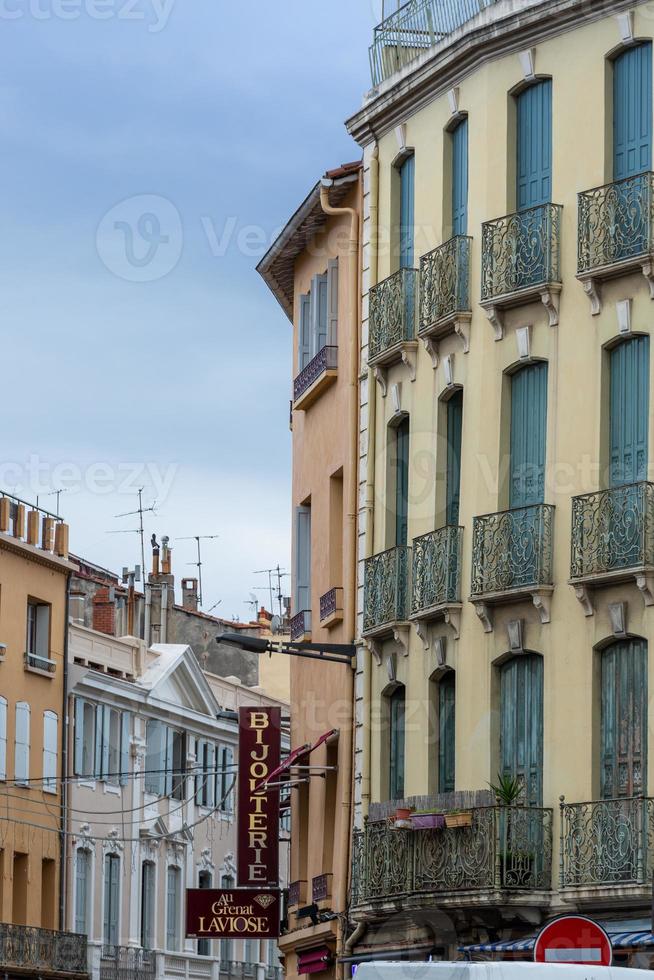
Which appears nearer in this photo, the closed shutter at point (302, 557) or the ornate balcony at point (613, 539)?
the ornate balcony at point (613, 539)

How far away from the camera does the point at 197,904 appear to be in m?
38.8

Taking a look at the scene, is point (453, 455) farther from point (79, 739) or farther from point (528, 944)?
point (79, 739)

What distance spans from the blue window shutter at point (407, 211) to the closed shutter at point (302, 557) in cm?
683

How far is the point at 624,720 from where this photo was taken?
89.1 feet

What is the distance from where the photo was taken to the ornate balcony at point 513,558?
28250 mm

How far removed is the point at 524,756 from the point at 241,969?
144 feet

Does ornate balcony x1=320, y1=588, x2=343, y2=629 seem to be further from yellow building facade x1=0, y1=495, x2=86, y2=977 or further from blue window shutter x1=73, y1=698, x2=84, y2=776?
blue window shutter x1=73, y1=698, x2=84, y2=776

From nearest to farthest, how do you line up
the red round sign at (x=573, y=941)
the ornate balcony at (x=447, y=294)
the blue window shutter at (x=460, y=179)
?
the red round sign at (x=573, y=941) < the ornate balcony at (x=447, y=294) < the blue window shutter at (x=460, y=179)

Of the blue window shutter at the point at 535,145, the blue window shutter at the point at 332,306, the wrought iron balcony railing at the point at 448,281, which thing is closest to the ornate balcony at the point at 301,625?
the blue window shutter at the point at 332,306

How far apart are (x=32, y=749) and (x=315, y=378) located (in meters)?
24.7

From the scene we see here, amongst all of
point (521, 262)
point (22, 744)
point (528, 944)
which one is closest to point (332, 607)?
point (521, 262)

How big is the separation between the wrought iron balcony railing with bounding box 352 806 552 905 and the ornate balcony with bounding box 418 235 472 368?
657 cm

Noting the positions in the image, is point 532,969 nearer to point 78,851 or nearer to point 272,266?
A: point 272,266

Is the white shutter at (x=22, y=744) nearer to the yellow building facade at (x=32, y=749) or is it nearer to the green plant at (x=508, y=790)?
the yellow building facade at (x=32, y=749)
